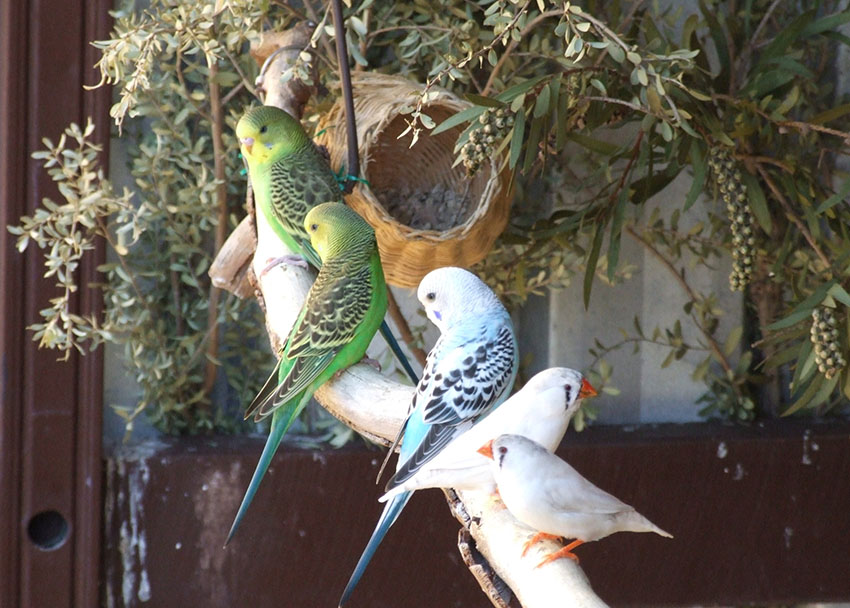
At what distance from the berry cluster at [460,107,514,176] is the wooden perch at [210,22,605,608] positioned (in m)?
0.34

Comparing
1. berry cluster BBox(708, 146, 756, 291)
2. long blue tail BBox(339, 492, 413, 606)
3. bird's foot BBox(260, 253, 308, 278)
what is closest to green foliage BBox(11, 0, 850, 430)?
berry cluster BBox(708, 146, 756, 291)

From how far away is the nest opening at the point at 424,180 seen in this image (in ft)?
6.20

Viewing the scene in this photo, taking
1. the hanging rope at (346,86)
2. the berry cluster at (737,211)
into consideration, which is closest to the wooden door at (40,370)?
the hanging rope at (346,86)

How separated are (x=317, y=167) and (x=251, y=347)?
0.93m

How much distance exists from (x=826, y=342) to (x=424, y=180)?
2.63ft

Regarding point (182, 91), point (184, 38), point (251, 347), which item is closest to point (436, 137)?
point (184, 38)

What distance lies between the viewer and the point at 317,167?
1.70 metres

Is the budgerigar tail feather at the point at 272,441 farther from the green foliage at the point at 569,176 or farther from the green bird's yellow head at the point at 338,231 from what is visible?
the green foliage at the point at 569,176

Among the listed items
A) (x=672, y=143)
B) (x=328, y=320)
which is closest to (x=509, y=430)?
(x=328, y=320)

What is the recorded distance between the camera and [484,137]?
5.01 feet

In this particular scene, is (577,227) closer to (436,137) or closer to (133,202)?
(436,137)

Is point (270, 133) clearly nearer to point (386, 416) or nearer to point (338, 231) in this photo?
point (338, 231)

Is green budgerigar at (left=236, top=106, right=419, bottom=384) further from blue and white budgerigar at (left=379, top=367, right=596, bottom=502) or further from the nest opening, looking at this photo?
blue and white budgerigar at (left=379, top=367, right=596, bottom=502)

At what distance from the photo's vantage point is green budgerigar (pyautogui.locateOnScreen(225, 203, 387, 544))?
4.54 feet
